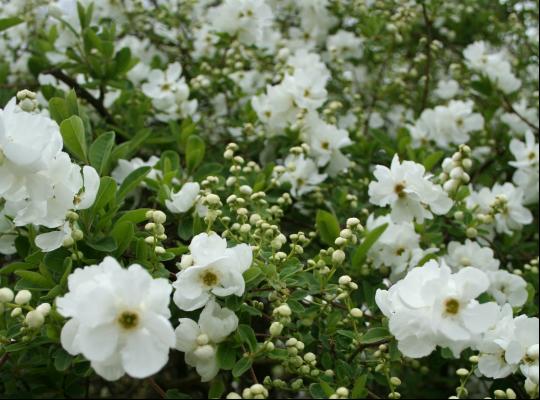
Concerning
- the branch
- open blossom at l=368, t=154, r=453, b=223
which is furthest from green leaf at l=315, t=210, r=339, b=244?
the branch

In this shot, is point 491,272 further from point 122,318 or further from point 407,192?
point 122,318

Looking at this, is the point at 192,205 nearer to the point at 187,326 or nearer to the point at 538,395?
the point at 187,326

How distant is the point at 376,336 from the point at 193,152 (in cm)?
109

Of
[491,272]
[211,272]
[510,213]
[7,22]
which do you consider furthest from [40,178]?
[510,213]

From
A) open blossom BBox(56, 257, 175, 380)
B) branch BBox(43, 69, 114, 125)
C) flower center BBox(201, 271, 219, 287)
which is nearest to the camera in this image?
open blossom BBox(56, 257, 175, 380)

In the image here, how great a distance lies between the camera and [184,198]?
2.07 metres

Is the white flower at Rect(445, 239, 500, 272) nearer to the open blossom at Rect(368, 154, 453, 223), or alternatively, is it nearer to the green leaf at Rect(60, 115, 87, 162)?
the open blossom at Rect(368, 154, 453, 223)

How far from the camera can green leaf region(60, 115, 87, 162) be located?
1823 millimetres

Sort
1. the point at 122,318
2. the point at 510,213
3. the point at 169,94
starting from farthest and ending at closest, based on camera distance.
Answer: the point at 169,94
the point at 510,213
the point at 122,318

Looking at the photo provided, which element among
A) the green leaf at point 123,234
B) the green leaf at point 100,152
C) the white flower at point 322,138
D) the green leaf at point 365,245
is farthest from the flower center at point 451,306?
the white flower at point 322,138

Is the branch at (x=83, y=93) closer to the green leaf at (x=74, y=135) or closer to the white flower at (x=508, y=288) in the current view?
the green leaf at (x=74, y=135)

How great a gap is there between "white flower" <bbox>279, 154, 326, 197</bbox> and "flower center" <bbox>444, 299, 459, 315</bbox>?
113 cm

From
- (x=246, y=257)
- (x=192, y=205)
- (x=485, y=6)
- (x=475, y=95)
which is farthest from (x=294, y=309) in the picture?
(x=485, y=6)

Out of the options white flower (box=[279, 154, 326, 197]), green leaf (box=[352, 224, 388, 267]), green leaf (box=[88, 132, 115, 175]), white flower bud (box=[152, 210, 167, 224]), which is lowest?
white flower (box=[279, 154, 326, 197])
